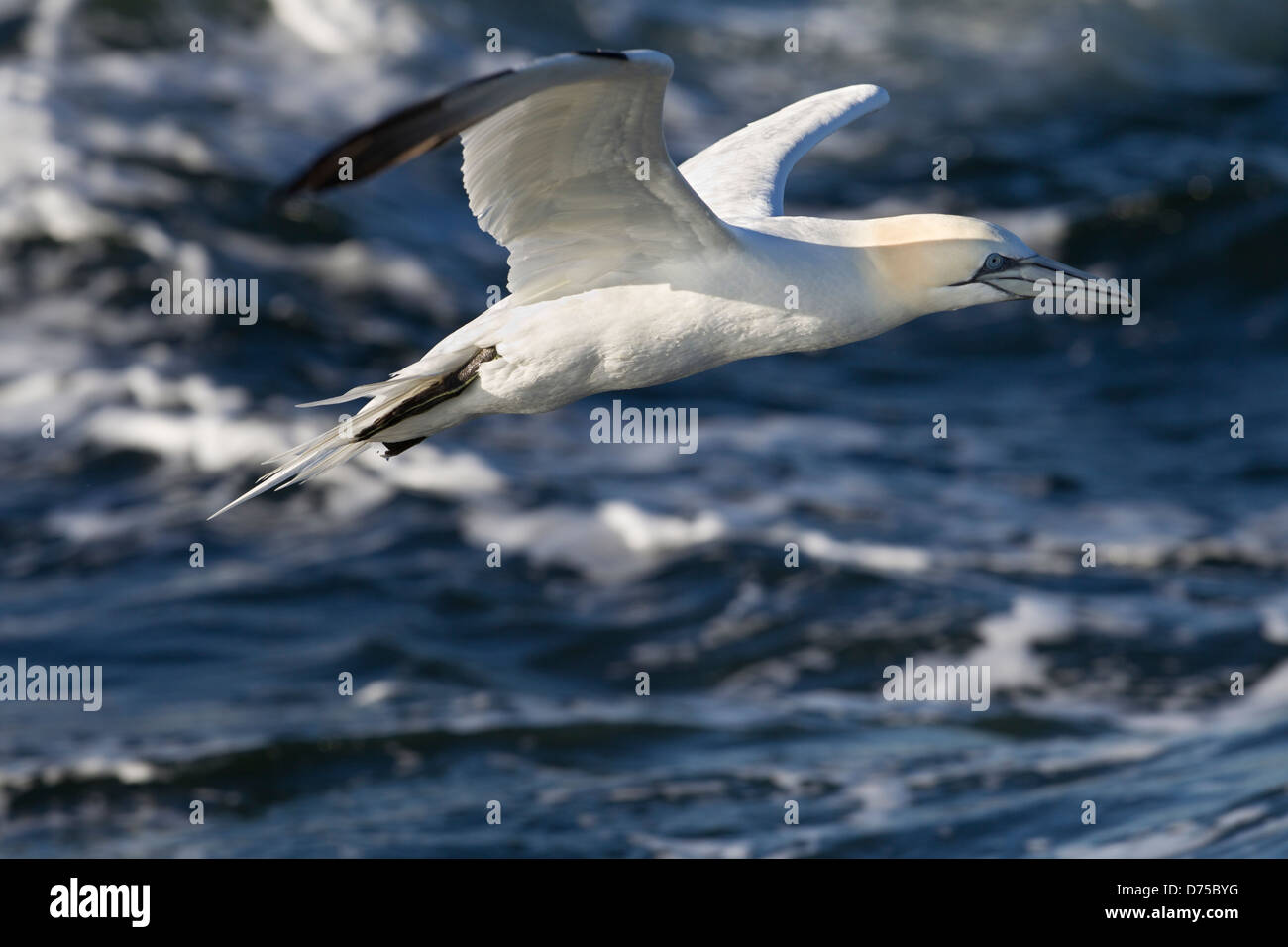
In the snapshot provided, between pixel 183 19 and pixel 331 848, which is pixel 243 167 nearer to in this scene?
pixel 183 19

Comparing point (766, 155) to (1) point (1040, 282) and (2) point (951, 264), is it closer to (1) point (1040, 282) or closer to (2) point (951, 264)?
(2) point (951, 264)

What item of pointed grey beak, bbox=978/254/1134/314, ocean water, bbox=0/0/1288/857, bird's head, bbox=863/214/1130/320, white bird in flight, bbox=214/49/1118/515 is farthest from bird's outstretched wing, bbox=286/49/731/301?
ocean water, bbox=0/0/1288/857

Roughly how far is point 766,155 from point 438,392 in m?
3.12

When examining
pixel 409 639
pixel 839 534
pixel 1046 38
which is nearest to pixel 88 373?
pixel 409 639

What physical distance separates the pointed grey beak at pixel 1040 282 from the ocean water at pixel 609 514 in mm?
6882

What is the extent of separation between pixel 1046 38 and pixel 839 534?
1749cm

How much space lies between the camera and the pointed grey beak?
9.46m

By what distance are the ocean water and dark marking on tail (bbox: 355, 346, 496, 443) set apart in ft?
26.3

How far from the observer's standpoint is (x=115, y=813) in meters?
17.1

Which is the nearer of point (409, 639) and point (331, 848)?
point (331, 848)

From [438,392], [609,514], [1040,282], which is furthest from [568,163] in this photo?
[609,514]

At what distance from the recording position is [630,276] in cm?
921

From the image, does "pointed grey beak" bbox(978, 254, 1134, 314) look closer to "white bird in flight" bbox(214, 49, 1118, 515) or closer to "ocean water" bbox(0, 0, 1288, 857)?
"white bird in flight" bbox(214, 49, 1118, 515)
